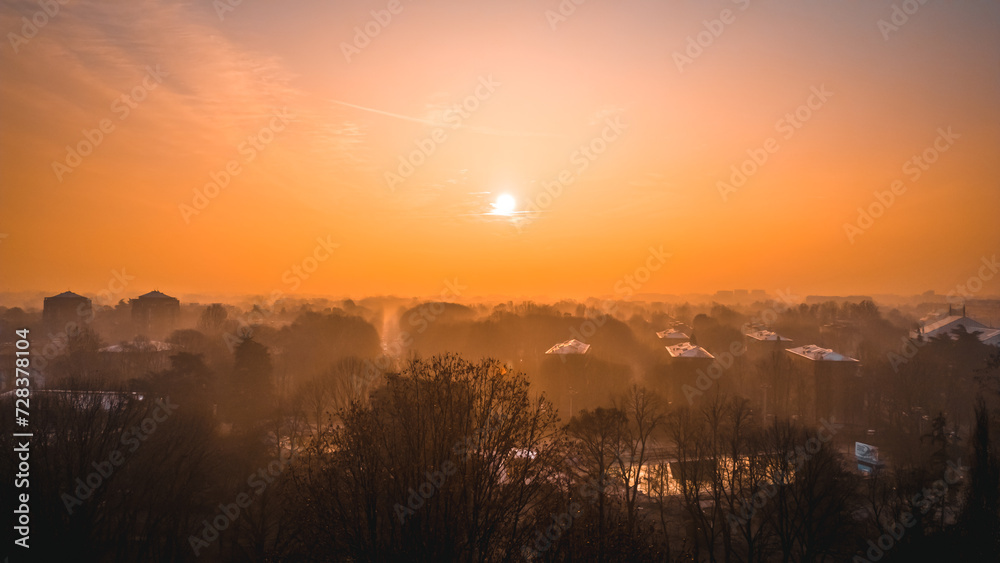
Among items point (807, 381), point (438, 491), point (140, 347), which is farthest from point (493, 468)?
→ point (140, 347)

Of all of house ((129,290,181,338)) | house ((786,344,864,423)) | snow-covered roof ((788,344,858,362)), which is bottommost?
house ((786,344,864,423))

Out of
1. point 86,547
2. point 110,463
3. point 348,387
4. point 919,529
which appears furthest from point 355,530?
point 348,387

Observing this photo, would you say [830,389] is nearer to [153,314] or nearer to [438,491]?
[438,491]

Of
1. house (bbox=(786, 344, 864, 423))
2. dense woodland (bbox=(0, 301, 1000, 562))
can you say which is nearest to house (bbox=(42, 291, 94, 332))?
dense woodland (bbox=(0, 301, 1000, 562))

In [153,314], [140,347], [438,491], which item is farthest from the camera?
[153,314]

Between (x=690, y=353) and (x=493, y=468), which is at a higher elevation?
(x=493, y=468)

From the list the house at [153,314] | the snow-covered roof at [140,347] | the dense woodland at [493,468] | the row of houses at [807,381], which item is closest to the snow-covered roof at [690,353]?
the row of houses at [807,381]

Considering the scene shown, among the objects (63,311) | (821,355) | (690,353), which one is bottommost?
(821,355)

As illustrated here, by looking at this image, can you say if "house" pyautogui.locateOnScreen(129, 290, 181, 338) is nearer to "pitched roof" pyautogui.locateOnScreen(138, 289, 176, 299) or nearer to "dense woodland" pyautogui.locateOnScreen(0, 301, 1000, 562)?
"pitched roof" pyautogui.locateOnScreen(138, 289, 176, 299)
